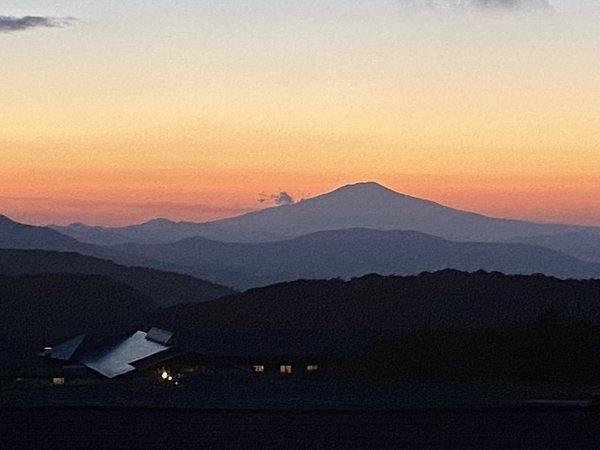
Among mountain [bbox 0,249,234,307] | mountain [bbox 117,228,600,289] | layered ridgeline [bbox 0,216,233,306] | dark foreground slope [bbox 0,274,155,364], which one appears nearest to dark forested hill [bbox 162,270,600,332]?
dark foreground slope [bbox 0,274,155,364]

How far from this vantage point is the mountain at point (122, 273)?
94.7m

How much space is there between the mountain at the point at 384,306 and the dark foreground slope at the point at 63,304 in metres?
7.10

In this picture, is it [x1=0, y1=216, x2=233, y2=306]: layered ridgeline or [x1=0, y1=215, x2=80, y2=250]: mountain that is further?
[x1=0, y1=215, x2=80, y2=250]: mountain

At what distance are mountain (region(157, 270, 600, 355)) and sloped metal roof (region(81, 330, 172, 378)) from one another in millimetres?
7548

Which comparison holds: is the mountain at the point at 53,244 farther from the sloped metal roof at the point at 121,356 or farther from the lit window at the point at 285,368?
the lit window at the point at 285,368

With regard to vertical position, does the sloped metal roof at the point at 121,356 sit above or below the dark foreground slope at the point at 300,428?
below

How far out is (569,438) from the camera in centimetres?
1386

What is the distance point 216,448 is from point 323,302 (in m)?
46.9

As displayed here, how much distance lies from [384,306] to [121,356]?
26.2m

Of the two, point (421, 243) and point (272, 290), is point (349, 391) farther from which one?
point (421, 243)

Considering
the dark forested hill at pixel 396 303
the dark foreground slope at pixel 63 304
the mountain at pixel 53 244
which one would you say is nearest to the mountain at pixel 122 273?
the dark foreground slope at pixel 63 304

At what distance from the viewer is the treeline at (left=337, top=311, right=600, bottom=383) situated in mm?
32938

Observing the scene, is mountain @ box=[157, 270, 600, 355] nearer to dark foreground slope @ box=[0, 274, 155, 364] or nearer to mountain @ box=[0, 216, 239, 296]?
dark foreground slope @ box=[0, 274, 155, 364]

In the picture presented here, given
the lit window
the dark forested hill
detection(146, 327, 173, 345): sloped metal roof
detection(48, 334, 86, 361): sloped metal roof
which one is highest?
the dark forested hill
